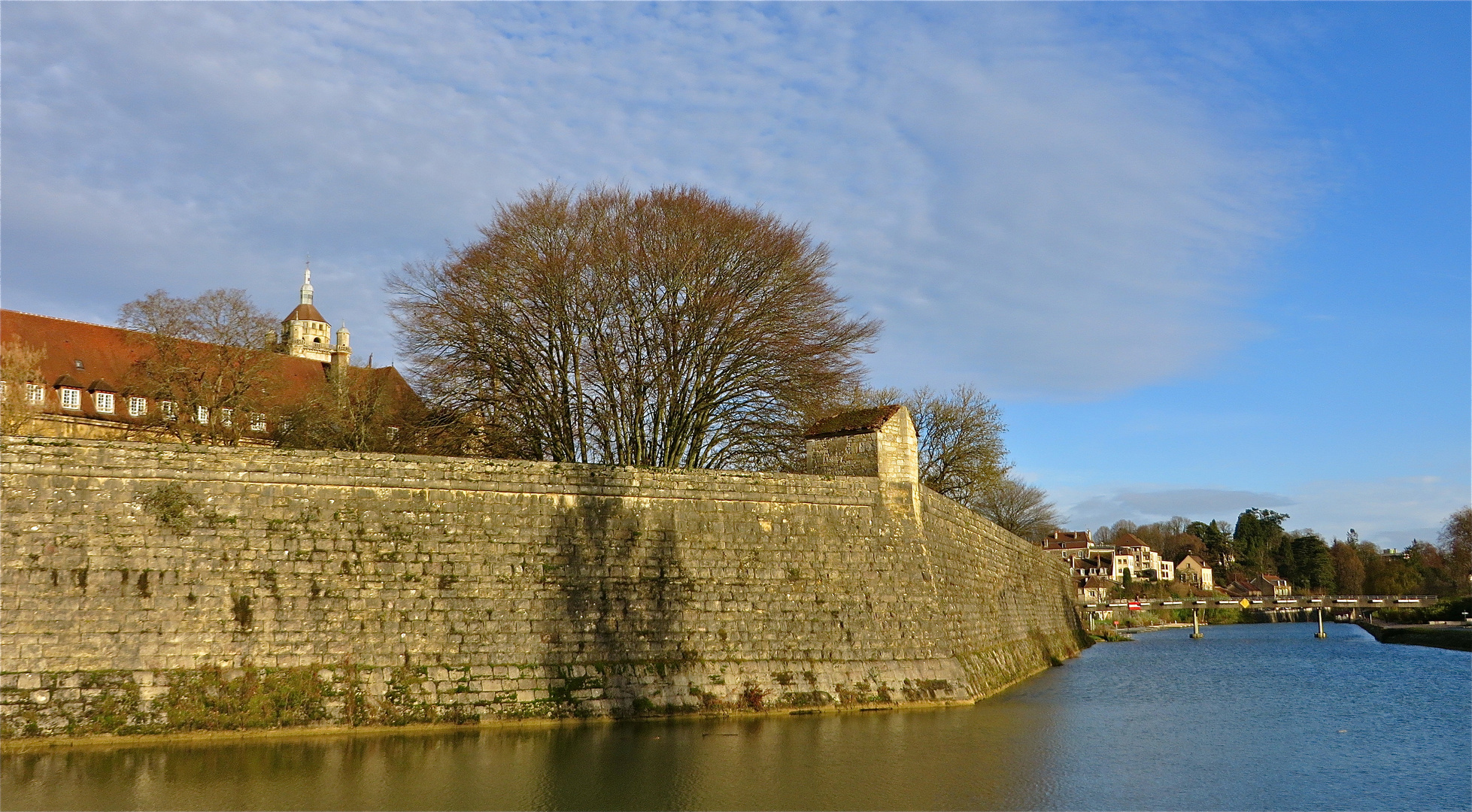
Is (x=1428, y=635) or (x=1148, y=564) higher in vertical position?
(x=1428, y=635)

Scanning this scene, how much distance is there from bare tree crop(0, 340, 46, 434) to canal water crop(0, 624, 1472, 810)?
18516mm

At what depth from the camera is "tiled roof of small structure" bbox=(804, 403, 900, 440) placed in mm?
21953

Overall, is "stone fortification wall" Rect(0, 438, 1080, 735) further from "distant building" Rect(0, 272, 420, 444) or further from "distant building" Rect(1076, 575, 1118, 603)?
"distant building" Rect(1076, 575, 1118, 603)

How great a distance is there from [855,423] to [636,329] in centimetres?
785

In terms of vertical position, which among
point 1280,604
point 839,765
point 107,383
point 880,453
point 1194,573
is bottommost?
point 1194,573

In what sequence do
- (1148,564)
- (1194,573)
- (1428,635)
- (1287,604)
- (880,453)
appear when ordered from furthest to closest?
(1148,564) < (1194,573) < (1287,604) < (1428,635) < (880,453)

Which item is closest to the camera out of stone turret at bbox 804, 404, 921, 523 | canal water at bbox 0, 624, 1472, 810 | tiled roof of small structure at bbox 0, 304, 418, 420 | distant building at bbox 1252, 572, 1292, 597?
canal water at bbox 0, 624, 1472, 810

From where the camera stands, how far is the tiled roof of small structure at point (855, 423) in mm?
21953

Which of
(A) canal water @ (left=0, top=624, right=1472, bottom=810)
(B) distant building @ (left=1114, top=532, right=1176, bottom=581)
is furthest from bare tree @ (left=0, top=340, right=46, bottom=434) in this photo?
(B) distant building @ (left=1114, top=532, right=1176, bottom=581)

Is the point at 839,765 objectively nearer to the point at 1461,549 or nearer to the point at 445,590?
the point at 445,590

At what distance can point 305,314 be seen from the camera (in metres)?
96.0

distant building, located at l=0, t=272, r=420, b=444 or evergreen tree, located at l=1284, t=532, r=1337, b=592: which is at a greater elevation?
distant building, located at l=0, t=272, r=420, b=444

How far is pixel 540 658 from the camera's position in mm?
16844

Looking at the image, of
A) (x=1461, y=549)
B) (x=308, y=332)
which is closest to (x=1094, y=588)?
(x=1461, y=549)
